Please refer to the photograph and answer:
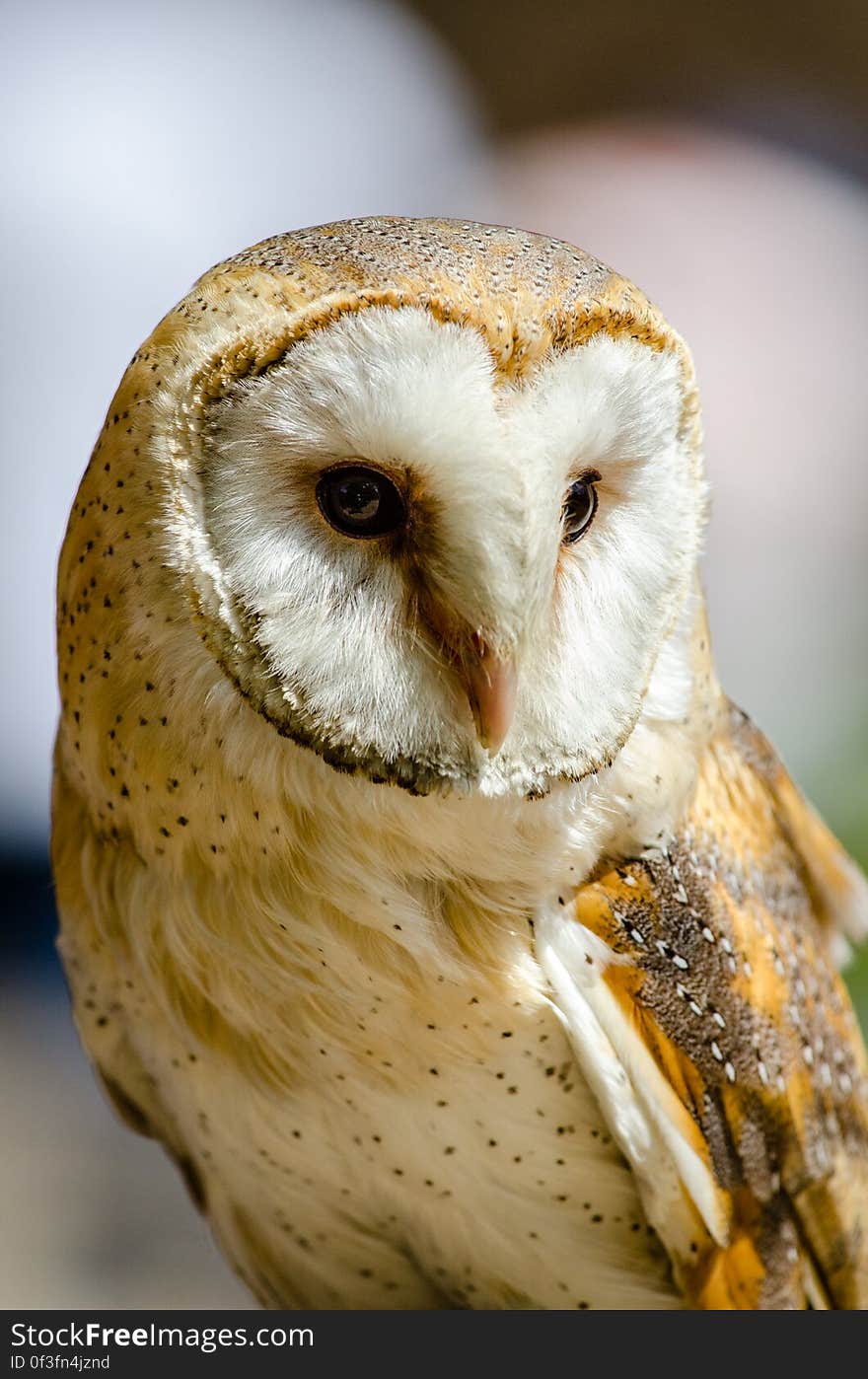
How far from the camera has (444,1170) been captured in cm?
76

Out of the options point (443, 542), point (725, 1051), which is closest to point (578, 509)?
point (443, 542)

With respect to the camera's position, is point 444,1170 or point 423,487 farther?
point 444,1170

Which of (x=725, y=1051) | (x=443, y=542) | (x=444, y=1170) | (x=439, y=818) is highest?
(x=443, y=542)

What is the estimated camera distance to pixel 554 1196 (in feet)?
2.53

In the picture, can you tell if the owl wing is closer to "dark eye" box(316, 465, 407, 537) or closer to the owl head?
the owl head

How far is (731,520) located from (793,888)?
1.14 metres

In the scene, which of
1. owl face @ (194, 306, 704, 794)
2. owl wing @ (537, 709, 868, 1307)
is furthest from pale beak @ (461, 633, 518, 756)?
owl wing @ (537, 709, 868, 1307)

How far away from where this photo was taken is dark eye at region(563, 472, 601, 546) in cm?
58

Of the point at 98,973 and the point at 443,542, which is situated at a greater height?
the point at 443,542

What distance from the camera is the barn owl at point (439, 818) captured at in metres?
0.54

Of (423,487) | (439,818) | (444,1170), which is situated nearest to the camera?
(423,487)

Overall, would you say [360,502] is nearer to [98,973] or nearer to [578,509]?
[578,509]

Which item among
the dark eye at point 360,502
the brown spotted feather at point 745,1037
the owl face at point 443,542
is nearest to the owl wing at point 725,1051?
the brown spotted feather at point 745,1037

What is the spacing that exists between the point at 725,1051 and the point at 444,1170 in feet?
0.68
